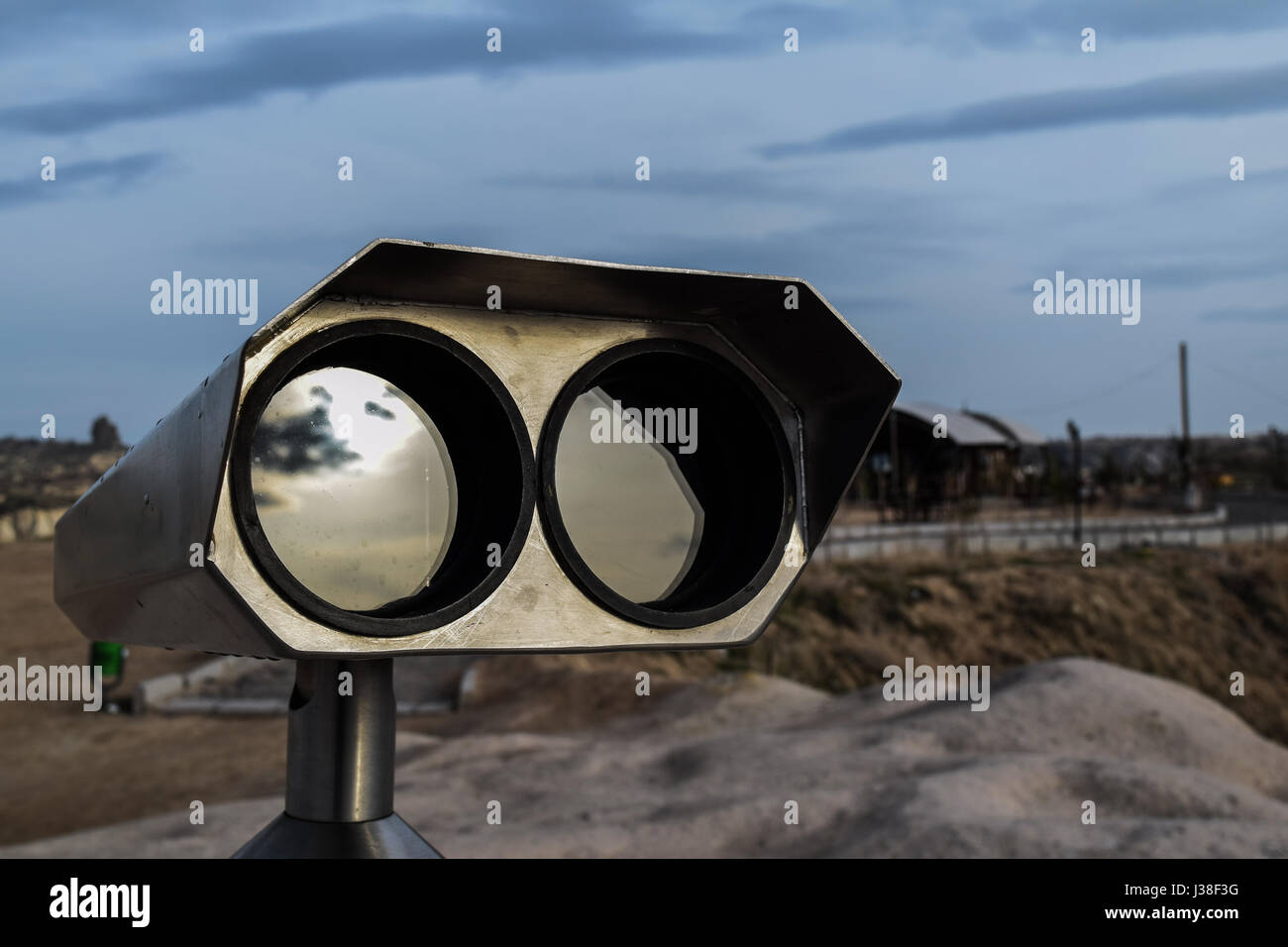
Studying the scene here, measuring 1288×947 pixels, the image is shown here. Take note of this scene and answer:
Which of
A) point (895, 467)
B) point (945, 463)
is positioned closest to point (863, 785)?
point (895, 467)

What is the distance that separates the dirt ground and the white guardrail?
1.19 m

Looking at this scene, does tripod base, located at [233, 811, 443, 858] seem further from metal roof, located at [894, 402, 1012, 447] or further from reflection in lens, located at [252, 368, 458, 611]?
metal roof, located at [894, 402, 1012, 447]

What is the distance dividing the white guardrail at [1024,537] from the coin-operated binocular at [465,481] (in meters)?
23.2

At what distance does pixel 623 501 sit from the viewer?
2219 mm

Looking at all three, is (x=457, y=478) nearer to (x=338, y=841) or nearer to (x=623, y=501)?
(x=623, y=501)

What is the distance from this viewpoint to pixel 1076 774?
8633 mm

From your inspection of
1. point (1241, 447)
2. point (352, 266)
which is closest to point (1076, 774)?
point (352, 266)

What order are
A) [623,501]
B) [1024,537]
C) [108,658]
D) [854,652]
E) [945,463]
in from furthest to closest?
[945,463], [1024,537], [854,652], [108,658], [623,501]

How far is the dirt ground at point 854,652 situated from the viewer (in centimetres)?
1398

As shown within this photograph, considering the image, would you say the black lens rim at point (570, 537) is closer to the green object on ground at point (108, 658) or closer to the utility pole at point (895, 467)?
the green object on ground at point (108, 658)

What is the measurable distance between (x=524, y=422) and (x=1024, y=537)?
89.1 feet

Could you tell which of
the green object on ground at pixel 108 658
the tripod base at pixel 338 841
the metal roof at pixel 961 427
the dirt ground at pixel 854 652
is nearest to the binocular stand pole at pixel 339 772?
the tripod base at pixel 338 841
